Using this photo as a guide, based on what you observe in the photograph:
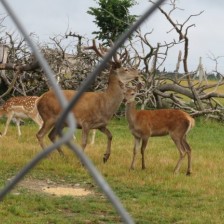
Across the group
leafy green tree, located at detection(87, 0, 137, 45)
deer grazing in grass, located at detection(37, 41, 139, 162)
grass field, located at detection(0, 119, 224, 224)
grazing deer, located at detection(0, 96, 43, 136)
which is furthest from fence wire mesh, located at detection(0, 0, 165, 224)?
leafy green tree, located at detection(87, 0, 137, 45)

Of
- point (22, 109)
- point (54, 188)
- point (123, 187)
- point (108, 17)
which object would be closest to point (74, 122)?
point (54, 188)

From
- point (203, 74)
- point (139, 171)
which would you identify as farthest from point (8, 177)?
point (203, 74)

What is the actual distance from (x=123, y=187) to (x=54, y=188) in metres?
0.95

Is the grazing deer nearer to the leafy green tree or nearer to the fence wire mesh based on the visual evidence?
the leafy green tree

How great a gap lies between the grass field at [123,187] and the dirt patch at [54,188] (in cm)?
9

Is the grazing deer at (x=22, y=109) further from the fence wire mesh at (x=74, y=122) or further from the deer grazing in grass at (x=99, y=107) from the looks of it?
the fence wire mesh at (x=74, y=122)

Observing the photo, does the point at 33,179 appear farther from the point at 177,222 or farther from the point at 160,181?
the point at 177,222

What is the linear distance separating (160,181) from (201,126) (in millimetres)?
9680

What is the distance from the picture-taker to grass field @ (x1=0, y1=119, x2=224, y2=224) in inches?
286

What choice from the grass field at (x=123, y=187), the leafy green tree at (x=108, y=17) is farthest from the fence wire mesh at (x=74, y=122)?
the leafy green tree at (x=108, y=17)

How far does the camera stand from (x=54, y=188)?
9.02 m

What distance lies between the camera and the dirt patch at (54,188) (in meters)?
8.67

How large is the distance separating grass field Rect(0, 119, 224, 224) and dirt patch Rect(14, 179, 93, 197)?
0.09 m

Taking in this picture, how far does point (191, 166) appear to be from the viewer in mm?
11086
